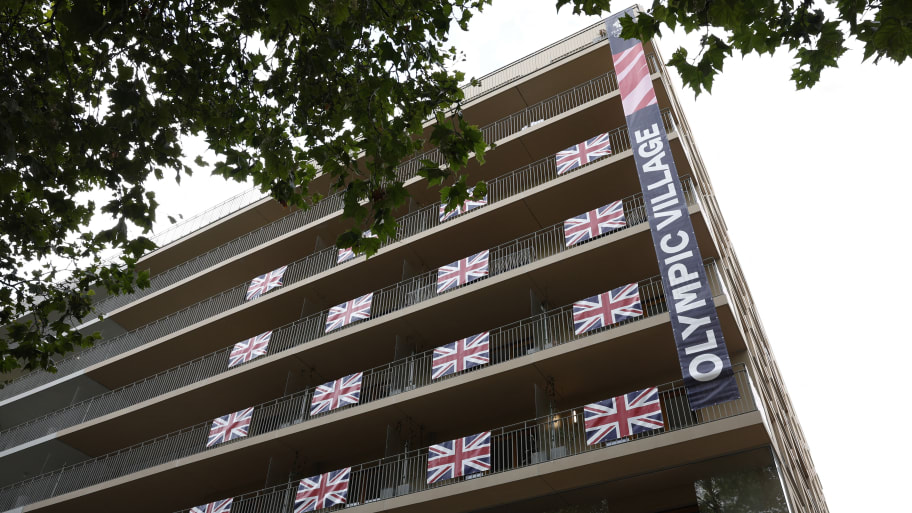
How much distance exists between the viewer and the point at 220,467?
20.2 metres

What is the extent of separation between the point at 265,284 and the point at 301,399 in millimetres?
5000

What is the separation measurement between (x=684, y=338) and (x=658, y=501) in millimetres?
3656

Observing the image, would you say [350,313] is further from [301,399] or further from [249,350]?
[249,350]

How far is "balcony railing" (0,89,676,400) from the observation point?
21984 mm

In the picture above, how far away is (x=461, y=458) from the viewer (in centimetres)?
1532

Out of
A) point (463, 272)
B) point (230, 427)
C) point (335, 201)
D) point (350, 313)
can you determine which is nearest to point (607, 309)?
point (463, 272)

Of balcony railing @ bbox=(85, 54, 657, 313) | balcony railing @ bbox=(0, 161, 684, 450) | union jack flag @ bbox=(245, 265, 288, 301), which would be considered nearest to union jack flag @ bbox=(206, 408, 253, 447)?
balcony railing @ bbox=(0, 161, 684, 450)

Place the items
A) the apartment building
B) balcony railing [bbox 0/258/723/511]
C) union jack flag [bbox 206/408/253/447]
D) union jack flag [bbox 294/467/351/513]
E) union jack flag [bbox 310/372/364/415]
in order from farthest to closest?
union jack flag [bbox 206/408/253/447]
union jack flag [bbox 310/372/364/415]
balcony railing [bbox 0/258/723/511]
union jack flag [bbox 294/467/351/513]
the apartment building

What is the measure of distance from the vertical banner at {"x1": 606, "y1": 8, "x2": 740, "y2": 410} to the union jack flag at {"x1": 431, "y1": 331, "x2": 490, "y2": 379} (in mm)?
4908

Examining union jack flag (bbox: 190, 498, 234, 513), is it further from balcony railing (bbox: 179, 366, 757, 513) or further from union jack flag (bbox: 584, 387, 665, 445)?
union jack flag (bbox: 584, 387, 665, 445)

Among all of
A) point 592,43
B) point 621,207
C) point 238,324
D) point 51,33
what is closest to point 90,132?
point 51,33

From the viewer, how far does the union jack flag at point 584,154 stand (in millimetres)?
19344

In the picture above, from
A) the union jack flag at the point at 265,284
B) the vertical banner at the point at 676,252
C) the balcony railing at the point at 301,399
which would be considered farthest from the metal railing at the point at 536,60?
the balcony railing at the point at 301,399

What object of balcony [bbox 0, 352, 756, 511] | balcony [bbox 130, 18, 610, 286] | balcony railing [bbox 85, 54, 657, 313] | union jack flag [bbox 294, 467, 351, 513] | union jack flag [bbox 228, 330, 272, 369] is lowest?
union jack flag [bbox 294, 467, 351, 513]
